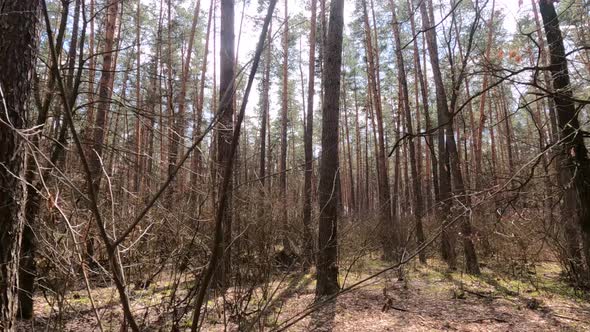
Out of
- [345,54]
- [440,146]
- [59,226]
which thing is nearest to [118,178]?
[59,226]

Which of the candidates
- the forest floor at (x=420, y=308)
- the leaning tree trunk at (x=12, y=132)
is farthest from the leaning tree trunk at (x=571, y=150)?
the leaning tree trunk at (x=12, y=132)

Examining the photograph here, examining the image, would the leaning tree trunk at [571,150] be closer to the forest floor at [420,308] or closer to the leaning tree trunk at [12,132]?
the forest floor at [420,308]

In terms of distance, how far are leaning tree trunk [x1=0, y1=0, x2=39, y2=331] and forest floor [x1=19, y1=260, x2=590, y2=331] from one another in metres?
1.38

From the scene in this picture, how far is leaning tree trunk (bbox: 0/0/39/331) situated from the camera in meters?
2.08

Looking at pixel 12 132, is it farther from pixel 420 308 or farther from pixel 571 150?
pixel 420 308

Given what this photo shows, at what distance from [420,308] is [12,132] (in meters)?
5.04

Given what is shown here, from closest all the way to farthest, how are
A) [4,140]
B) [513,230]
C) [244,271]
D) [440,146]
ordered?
[4,140] < [244,271] < [513,230] < [440,146]

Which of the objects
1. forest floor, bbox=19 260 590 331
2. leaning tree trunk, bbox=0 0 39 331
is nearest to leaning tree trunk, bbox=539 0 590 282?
forest floor, bbox=19 260 590 331

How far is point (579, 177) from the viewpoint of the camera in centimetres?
349

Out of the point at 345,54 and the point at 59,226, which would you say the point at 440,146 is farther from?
the point at 345,54

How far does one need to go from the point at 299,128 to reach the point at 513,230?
24023 millimetres

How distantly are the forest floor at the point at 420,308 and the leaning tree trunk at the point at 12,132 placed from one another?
1.38 meters

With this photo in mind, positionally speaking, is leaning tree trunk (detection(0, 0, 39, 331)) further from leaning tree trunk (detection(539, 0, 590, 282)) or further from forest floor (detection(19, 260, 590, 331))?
leaning tree trunk (detection(539, 0, 590, 282))

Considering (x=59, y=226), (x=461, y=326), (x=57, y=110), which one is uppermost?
(x=57, y=110)
